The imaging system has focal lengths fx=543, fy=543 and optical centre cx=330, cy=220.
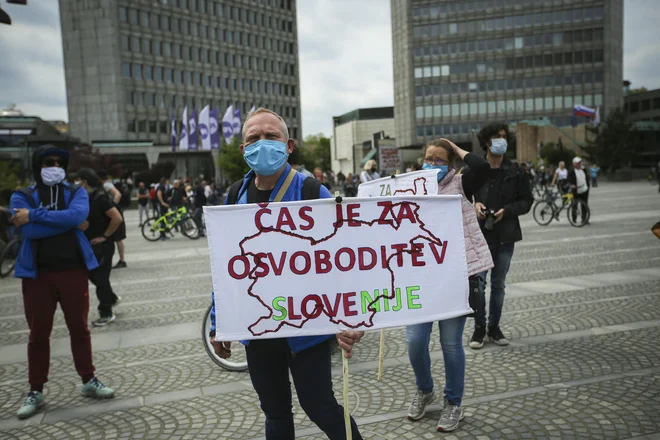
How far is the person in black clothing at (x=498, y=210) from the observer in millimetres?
5129

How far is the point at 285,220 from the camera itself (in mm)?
2664

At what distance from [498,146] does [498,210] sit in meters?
0.61

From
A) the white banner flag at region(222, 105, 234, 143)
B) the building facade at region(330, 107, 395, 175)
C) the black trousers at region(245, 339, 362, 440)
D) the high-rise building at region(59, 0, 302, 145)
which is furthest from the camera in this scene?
the building facade at region(330, 107, 395, 175)

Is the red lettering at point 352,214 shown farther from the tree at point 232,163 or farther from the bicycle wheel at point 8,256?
the tree at point 232,163

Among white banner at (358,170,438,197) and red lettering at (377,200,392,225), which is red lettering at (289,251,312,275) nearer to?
red lettering at (377,200,392,225)

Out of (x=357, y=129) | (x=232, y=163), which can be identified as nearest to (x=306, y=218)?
(x=232, y=163)

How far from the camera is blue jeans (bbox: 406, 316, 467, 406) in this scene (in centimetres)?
365

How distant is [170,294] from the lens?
339 inches

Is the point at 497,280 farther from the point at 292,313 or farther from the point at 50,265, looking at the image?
the point at 50,265

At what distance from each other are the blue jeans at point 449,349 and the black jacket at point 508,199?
1.72m

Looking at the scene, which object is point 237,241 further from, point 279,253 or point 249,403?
point 249,403

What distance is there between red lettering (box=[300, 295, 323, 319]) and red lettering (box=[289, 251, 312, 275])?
0.13 meters

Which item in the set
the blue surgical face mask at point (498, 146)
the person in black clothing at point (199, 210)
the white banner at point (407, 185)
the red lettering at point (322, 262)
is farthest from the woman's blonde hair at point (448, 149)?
the person in black clothing at point (199, 210)

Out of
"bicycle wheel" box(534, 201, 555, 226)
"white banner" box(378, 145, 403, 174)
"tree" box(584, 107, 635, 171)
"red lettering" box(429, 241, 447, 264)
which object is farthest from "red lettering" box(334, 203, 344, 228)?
"tree" box(584, 107, 635, 171)
